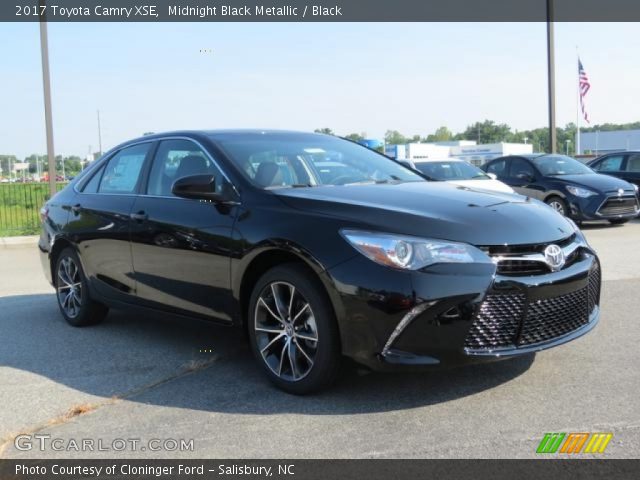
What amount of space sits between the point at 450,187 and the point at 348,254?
1276mm

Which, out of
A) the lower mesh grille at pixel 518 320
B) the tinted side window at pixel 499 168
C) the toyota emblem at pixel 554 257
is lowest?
the lower mesh grille at pixel 518 320

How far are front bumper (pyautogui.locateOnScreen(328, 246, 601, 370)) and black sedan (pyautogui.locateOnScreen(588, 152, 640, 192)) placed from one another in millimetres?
12597

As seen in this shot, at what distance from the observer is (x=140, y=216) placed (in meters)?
4.93

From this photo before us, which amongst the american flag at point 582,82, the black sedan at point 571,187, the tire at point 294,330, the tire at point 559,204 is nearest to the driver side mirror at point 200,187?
the tire at point 294,330

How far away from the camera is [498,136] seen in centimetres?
13550

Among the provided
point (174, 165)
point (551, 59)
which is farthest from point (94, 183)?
point (551, 59)

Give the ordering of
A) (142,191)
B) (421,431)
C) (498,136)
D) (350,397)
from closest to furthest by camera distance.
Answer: (421,431) → (350,397) → (142,191) → (498,136)

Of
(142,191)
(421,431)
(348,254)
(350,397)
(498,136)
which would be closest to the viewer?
(421,431)

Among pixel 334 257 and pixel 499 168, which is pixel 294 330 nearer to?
pixel 334 257

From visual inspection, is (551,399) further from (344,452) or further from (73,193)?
(73,193)

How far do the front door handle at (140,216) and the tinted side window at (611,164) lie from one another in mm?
13638

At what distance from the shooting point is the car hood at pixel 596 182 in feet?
43.9
